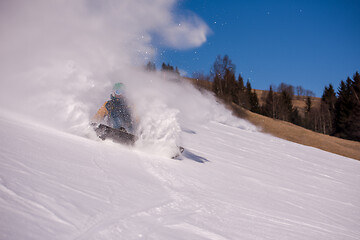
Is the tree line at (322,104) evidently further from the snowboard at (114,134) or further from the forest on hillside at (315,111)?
the snowboard at (114,134)

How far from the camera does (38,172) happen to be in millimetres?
2268

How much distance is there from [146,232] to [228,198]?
1850mm

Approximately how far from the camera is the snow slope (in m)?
1.62

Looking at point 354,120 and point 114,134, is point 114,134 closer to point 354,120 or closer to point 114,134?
point 114,134

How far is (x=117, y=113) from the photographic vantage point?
5.84 m

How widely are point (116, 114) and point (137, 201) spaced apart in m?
3.84

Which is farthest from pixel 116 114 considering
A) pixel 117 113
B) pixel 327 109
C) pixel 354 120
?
pixel 327 109

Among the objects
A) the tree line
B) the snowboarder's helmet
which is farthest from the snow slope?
the tree line

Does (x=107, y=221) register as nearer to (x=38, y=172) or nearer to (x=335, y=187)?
(x=38, y=172)

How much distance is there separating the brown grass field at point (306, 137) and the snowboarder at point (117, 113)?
2328 cm

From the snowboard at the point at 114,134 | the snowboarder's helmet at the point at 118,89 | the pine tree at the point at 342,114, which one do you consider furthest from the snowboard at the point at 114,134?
the pine tree at the point at 342,114

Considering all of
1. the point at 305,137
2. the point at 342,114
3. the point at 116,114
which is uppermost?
the point at 342,114

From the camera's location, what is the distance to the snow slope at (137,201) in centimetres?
162

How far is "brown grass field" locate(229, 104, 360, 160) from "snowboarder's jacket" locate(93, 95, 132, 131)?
2329 centimetres
